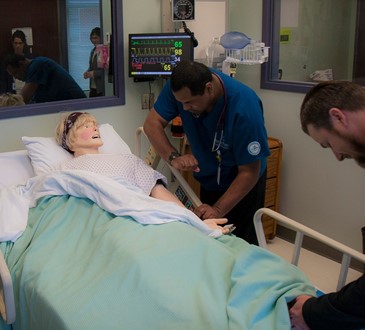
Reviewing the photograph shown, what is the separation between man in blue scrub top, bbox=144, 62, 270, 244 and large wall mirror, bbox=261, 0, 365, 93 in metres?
1.19

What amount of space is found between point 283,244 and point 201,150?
140 cm

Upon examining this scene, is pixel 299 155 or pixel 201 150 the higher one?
pixel 201 150

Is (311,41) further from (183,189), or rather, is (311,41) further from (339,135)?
(339,135)

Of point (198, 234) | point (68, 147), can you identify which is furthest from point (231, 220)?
point (68, 147)

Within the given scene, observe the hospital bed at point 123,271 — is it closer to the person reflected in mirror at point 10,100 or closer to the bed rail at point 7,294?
the bed rail at point 7,294

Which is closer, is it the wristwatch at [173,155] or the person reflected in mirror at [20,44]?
the wristwatch at [173,155]

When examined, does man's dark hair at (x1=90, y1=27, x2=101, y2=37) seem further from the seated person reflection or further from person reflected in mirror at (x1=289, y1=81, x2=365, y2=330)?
person reflected in mirror at (x1=289, y1=81, x2=365, y2=330)

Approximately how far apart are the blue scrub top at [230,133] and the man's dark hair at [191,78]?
20 centimetres

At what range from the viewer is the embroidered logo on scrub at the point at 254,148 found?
2.14 meters

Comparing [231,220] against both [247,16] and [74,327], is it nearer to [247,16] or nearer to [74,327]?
[74,327]

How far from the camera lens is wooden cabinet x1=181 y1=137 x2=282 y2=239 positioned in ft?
10.7

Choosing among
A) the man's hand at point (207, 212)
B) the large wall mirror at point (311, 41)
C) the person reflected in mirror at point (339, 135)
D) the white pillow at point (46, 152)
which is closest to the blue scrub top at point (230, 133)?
the man's hand at point (207, 212)

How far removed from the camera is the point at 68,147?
2.55 metres

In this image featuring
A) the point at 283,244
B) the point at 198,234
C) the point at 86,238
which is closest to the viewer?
the point at 198,234
